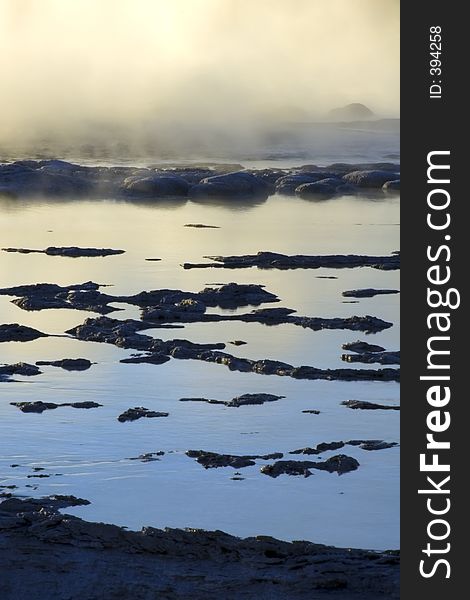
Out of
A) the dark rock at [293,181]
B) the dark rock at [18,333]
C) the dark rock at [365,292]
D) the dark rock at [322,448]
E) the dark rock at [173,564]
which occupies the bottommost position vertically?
the dark rock at [173,564]

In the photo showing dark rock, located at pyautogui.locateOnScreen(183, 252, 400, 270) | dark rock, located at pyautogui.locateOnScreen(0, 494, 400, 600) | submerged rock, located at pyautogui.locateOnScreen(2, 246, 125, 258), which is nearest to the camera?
dark rock, located at pyautogui.locateOnScreen(0, 494, 400, 600)

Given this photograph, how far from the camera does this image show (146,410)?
9.62 m

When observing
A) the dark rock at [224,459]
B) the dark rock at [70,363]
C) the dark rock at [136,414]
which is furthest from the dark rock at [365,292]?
the dark rock at [224,459]

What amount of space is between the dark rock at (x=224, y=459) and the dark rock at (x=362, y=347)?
3164 mm

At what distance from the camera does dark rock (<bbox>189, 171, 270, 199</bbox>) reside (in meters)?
27.7

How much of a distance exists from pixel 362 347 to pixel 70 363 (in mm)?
2217

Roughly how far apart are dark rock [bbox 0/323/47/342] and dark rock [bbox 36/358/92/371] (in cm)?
94

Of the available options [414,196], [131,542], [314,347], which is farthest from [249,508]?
[314,347]

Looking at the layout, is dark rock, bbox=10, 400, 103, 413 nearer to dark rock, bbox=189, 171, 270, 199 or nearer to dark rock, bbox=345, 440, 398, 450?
dark rock, bbox=345, 440, 398, 450

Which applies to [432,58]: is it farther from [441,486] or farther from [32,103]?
[32,103]

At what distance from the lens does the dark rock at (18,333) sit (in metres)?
12.1

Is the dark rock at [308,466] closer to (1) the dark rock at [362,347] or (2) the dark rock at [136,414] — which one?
(2) the dark rock at [136,414]

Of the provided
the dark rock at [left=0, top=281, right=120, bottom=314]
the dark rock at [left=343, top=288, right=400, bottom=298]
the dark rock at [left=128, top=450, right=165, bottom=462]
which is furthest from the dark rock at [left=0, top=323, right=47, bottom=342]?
the dark rock at [left=128, top=450, right=165, bottom=462]

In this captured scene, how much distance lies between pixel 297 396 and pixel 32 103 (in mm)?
68680
